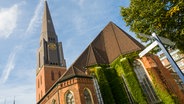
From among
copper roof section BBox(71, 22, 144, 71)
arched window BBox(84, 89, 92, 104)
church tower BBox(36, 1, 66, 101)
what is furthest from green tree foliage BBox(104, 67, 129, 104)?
church tower BBox(36, 1, 66, 101)

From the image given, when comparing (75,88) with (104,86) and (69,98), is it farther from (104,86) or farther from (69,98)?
(104,86)

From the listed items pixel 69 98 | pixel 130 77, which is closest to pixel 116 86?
pixel 130 77

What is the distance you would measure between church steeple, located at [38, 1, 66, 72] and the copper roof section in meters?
14.1

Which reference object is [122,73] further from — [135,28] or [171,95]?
[135,28]

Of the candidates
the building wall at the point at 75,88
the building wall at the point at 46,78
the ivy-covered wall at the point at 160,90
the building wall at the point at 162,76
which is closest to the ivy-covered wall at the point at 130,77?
the ivy-covered wall at the point at 160,90

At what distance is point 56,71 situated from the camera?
A: 3447 cm

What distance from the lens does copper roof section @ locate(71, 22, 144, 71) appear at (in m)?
20.0

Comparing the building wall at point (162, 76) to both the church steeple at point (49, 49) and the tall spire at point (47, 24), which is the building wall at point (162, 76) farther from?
the tall spire at point (47, 24)

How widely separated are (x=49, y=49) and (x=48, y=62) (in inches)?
112

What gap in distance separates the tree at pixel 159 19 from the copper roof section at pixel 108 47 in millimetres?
7697

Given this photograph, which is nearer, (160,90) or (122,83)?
(160,90)

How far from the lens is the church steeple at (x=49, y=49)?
3494cm

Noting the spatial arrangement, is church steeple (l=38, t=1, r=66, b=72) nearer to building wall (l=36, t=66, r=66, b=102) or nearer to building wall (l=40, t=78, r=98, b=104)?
building wall (l=36, t=66, r=66, b=102)

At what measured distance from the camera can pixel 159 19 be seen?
10219mm
